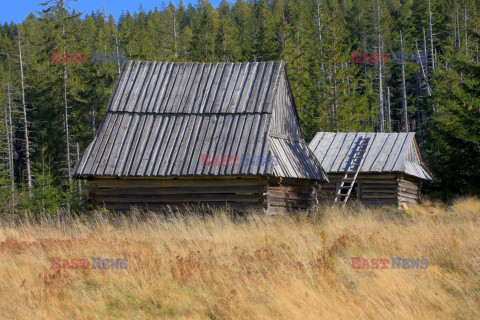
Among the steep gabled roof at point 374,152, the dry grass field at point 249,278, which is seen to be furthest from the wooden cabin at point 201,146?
the steep gabled roof at point 374,152

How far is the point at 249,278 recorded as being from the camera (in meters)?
7.32

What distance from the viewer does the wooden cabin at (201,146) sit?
1473cm

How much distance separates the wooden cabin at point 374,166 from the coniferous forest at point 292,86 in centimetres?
241

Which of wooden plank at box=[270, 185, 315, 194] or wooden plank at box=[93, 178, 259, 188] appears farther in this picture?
wooden plank at box=[270, 185, 315, 194]

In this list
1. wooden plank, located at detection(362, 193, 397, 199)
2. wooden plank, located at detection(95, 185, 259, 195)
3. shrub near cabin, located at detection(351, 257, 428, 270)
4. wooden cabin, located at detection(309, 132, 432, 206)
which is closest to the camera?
shrub near cabin, located at detection(351, 257, 428, 270)

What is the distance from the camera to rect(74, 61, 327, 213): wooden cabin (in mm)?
14734

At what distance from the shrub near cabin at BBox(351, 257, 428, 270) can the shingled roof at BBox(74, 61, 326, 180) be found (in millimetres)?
5858

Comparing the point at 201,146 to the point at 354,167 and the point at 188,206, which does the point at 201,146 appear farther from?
the point at 354,167

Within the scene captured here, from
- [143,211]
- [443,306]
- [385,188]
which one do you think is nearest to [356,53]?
[385,188]

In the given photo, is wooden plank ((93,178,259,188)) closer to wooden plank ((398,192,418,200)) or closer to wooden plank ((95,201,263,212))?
wooden plank ((95,201,263,212))

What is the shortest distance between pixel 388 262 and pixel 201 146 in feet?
26.3

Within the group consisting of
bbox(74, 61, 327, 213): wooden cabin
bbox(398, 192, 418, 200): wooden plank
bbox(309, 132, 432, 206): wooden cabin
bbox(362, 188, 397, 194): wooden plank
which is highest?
bbox(74, 61, 327, 213): wooden cabin

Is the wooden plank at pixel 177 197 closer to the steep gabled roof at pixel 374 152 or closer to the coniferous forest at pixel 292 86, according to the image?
the coniferous forest at pixel 292 86

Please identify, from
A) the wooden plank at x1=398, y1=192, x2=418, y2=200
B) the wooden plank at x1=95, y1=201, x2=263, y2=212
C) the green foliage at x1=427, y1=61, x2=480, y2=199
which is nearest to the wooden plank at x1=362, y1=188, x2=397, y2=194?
the wooden plank at x1=398, y1=192, x2=418, y2=200
